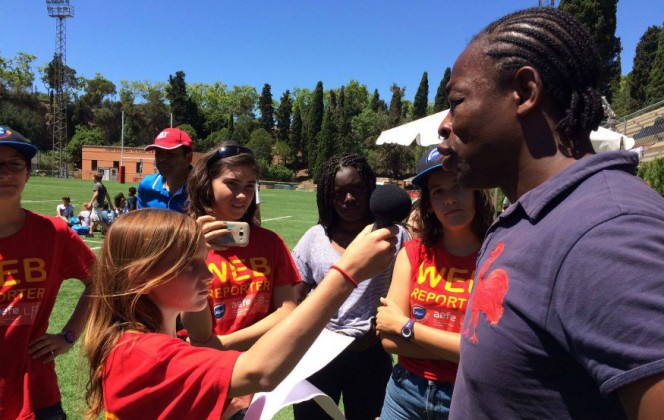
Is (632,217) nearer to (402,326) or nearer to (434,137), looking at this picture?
(402,326)

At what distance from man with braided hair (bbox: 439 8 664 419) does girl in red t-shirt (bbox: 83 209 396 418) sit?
19.4 inches

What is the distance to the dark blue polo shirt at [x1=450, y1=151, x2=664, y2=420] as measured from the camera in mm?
877

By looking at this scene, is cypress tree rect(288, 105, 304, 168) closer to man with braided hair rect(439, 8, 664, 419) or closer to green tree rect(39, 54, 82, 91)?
green tree rect(39, 54, 82, 91)

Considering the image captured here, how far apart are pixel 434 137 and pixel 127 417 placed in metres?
8.02

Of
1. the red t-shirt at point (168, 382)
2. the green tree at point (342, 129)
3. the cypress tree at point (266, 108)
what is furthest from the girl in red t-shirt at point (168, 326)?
the cypress tree at point (266, 108)

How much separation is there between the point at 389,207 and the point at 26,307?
2.19 meters

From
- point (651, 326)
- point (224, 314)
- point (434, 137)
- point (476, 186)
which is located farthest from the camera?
point (434, 137)

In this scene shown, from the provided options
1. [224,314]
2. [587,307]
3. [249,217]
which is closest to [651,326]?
[587,307]

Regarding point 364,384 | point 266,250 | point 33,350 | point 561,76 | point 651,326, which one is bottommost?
point 364,384

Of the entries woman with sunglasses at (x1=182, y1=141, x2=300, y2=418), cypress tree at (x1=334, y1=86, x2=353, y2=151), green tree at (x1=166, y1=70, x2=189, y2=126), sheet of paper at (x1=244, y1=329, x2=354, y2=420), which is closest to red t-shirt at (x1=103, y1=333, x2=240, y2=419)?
sheet of paper at (x1=244, y1=329, x2=354, y2=420)

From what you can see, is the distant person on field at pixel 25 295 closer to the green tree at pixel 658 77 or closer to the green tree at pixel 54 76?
the green tree at pixel 658 77

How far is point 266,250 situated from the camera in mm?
2848

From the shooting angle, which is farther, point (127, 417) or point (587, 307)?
point (127, 417)

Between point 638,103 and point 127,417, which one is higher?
point 638,103
